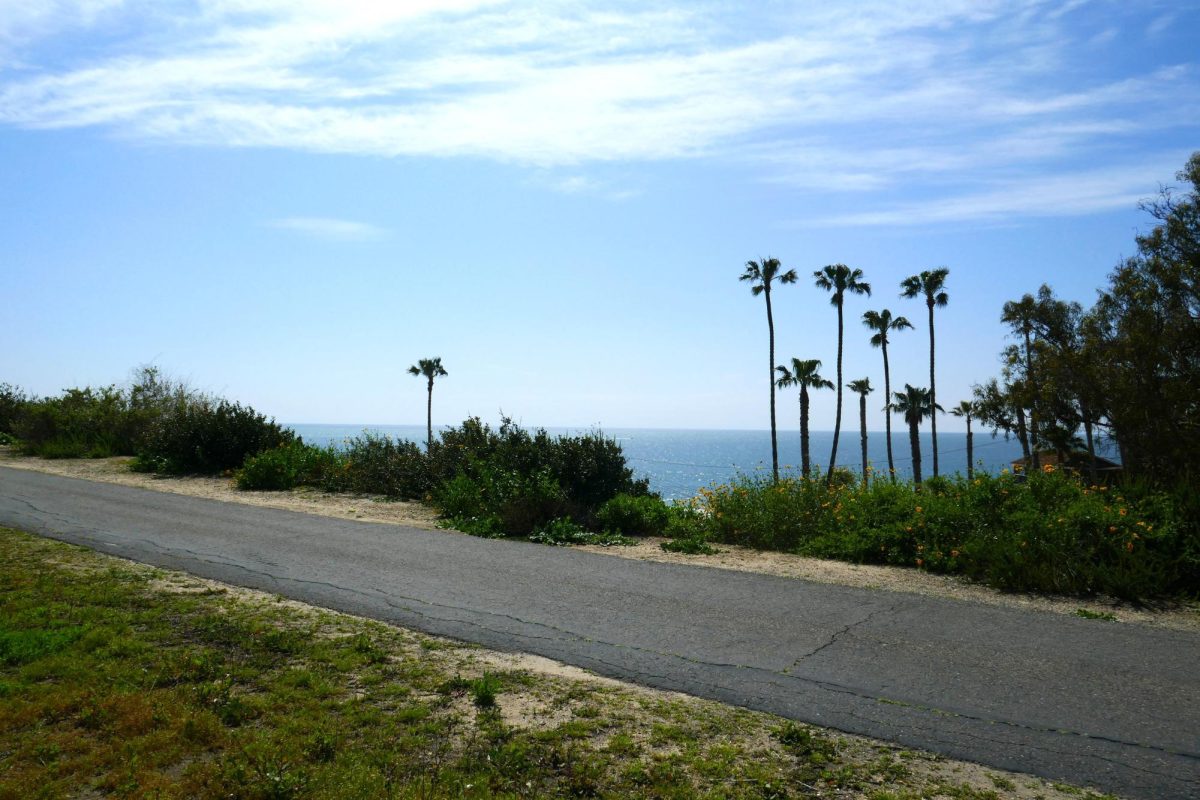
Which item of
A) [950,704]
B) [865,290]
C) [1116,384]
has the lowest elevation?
[950,704]

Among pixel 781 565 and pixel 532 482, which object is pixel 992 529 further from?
pixel 532 482

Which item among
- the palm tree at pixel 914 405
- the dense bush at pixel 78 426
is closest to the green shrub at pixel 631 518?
the dense bush at pixel 78 426

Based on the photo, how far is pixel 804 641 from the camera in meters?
6.44

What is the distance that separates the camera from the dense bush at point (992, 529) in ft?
27.0

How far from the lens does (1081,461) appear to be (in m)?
28.2

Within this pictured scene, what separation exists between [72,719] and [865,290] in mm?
53129

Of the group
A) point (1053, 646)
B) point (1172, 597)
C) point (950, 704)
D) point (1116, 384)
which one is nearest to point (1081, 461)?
point (1116, 384)

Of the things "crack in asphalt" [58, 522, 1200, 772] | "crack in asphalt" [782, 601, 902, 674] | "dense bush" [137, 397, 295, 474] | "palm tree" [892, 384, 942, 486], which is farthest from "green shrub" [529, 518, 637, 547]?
"palm tree" [892, 384, 942, 486]

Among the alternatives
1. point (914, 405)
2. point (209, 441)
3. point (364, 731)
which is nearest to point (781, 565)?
point (364, 731)

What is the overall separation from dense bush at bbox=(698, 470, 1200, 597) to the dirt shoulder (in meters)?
0.29

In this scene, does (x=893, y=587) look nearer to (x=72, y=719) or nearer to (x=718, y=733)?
(x=718, y=733)

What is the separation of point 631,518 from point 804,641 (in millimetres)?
6396

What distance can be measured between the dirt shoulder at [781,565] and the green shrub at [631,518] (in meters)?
0.79

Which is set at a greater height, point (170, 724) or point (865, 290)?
point (865, 290)
